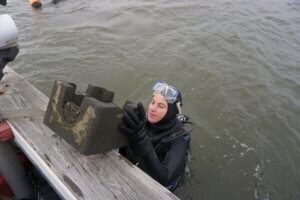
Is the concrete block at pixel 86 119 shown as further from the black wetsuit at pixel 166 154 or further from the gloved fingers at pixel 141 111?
the black wetsuit at pixel 166 154

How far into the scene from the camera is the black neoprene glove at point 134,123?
2.04m

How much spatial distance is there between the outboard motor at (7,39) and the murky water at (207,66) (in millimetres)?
3016

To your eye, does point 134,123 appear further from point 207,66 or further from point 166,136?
point 207,66

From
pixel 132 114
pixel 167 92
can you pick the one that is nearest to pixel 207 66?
pixel 167 92

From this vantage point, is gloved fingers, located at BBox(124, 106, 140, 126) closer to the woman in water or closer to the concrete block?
the concrete block

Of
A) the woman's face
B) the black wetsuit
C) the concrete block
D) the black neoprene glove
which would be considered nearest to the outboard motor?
the concrete block

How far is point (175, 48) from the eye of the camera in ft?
25.2

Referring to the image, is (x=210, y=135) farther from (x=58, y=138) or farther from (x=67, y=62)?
(x=67, y=62)

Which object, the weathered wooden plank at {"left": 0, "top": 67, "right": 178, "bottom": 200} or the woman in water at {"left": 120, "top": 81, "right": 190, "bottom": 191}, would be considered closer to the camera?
the weathered wooden plank at {"left": 0, "top": 67, "right": 178, "bottom": 200}

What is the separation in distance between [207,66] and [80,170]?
5.55m

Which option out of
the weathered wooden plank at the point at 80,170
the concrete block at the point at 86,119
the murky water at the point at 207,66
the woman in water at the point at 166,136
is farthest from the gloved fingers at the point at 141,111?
the murky water at the point at 207,66

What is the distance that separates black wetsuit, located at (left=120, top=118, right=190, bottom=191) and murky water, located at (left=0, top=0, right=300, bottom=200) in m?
1.18

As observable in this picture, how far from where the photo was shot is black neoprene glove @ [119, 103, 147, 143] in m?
2.04

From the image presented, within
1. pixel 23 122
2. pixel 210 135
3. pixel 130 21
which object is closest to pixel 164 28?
pixel 130 21
